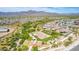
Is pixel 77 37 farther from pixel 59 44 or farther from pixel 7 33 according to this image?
pixel 7 33

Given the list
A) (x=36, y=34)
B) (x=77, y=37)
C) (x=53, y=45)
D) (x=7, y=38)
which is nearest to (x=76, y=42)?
(x=77, y=37)

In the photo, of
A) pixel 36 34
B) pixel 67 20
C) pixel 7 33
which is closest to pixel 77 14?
pixel 67 20

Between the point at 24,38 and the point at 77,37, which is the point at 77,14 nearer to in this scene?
the point at 77,37
